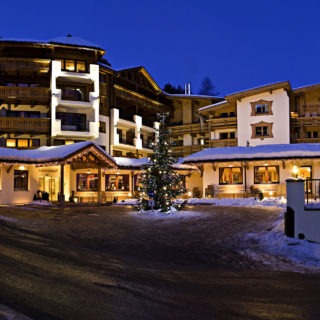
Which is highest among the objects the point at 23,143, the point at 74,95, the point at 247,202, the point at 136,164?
the point at 74,95

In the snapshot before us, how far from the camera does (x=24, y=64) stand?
37469 mm

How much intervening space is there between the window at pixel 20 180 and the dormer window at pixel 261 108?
947 inches

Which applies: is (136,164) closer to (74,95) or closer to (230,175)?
(230,175)

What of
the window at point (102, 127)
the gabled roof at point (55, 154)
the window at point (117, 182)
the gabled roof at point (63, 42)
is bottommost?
the window at point (117, 182)

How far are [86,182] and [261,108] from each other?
66.2ft

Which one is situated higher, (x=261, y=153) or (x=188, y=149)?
(x=188, y=149)

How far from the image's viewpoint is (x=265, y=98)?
3916cm

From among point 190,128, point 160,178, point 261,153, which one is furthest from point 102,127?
point 160,178

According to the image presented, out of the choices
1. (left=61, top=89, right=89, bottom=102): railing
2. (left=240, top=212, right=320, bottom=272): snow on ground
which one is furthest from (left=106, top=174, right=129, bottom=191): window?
(left=240, top=212, right=320, bottom=272): snow on ground

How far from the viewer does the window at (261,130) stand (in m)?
38.5

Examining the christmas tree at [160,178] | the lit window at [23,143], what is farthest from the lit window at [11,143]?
the christmas tree at [160,178]

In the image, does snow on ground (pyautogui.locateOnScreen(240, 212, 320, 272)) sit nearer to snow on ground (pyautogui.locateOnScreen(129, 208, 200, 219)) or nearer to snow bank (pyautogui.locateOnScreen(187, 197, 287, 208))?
snow on ground (pyautogui.locateOnScreen(129, 208, 200, 219))

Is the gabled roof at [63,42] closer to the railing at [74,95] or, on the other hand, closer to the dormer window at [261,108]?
the railing at [74,95]

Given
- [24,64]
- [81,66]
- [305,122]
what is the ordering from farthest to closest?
[81,66], [305,122], [24,64]
